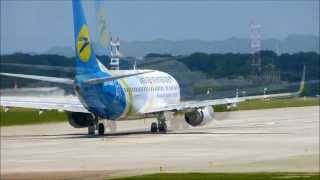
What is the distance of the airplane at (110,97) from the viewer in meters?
67.8

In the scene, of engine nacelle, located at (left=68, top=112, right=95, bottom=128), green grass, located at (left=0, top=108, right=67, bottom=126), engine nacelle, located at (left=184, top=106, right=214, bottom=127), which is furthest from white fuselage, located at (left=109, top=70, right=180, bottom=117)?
green grass, located at (left=0, top=108, right=67, bottom=126)

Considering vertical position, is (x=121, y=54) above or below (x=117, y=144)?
above

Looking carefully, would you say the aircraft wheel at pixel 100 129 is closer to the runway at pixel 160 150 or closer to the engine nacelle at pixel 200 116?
the runway at pixel 160 150

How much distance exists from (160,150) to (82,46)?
15.5 metres

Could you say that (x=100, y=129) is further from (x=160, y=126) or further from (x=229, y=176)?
(x=229, y=176)

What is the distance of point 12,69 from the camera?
101000mm

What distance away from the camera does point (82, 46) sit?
68.2m

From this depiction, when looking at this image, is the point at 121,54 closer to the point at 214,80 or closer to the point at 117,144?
the point at 214,80

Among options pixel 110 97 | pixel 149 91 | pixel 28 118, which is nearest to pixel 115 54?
pixel 28 118

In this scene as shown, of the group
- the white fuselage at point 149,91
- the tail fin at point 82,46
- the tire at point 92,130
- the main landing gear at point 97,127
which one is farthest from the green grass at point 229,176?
the tire at point 92,130

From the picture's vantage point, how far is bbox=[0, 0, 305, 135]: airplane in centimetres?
6781

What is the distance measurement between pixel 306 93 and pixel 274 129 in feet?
168

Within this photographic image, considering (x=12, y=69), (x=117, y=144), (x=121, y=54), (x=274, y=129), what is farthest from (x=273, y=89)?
(x=117, y=144)

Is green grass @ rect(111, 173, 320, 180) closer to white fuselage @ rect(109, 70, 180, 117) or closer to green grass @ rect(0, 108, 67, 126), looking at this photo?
white fuselage @ rect(109, 70, 180, 117)
